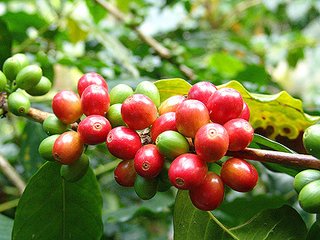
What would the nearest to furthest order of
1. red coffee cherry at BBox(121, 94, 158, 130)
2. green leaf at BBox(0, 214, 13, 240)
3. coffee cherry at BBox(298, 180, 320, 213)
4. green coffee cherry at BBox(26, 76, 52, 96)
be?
coffee cherry at BBox(298, 180, 320, 213) < red coffee cherry at BBox(121, 94, 158, 130) < green coffee cherry at BBox(26, 76, 52, 96) < green leaf at BBox(0, 214, 13, 240)

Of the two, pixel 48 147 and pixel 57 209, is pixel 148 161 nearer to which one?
pixel 48 147

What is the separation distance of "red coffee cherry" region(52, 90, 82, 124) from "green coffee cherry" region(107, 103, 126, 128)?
58mm

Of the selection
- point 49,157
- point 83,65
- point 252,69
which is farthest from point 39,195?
point 252,69

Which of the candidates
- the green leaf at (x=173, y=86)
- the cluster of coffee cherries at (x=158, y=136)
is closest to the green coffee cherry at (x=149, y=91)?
the cluster of coffee cherries at (x=158, y=136)

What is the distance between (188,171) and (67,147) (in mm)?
231

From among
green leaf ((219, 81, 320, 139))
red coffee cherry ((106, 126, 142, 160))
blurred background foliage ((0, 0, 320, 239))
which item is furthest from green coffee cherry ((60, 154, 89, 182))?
blurred background foliage ((0, 0, 320, 239))

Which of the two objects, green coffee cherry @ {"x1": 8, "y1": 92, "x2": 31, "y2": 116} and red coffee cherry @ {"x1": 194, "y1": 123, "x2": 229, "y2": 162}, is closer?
red coffee cherry @ {"x1": 194, "y1": 123, "x2": 229, "y2": 162}

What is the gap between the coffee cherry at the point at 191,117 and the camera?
0.73 meters

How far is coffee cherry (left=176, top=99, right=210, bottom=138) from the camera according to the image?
0.73 meters

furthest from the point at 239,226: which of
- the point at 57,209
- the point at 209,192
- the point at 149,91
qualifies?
the point at 57,209

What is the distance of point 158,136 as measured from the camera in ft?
2.48

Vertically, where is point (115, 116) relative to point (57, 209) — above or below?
above

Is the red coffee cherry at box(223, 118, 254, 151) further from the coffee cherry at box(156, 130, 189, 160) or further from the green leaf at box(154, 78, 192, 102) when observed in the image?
the green leaf at box(154, 78, 192, 102)

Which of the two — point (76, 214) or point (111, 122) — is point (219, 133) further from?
point (76, 214)
